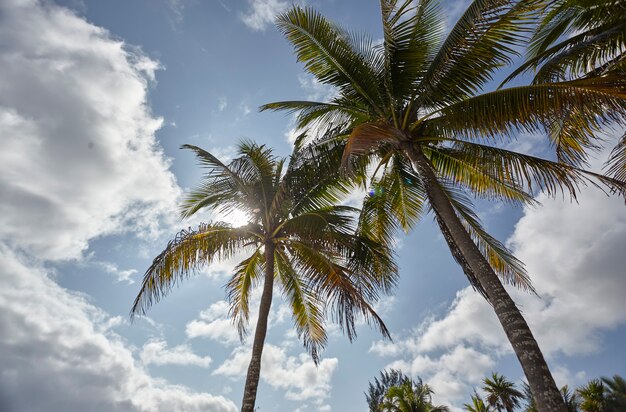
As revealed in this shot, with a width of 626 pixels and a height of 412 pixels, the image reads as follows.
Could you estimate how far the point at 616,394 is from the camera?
30250 millimetres

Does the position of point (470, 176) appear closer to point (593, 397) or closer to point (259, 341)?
point (259, 341)

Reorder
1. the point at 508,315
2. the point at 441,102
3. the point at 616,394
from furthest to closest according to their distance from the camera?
the point at 616,394 → the point at 441,102 → the point at 508,315

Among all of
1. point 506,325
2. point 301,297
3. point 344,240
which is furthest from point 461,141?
point 301,297

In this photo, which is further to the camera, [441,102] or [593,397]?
[593,397]

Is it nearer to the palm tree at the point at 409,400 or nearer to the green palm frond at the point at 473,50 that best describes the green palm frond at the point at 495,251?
the green palm frond at the point at 473,50

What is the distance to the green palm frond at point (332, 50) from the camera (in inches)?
352

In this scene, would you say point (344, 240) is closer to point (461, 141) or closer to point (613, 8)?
point (461, 141)

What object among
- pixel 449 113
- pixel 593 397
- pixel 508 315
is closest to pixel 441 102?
pixel 449 113

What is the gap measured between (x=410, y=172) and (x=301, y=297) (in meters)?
5.02

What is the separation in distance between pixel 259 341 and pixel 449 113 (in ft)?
22.0

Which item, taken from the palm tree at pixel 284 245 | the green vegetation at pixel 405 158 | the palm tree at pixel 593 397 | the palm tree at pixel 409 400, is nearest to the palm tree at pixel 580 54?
the green vegetation at pixel 405 158

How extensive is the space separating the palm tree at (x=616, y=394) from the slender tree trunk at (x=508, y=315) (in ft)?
107

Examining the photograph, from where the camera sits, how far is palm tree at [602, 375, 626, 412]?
29.5 meters

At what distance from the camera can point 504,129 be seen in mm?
7090
